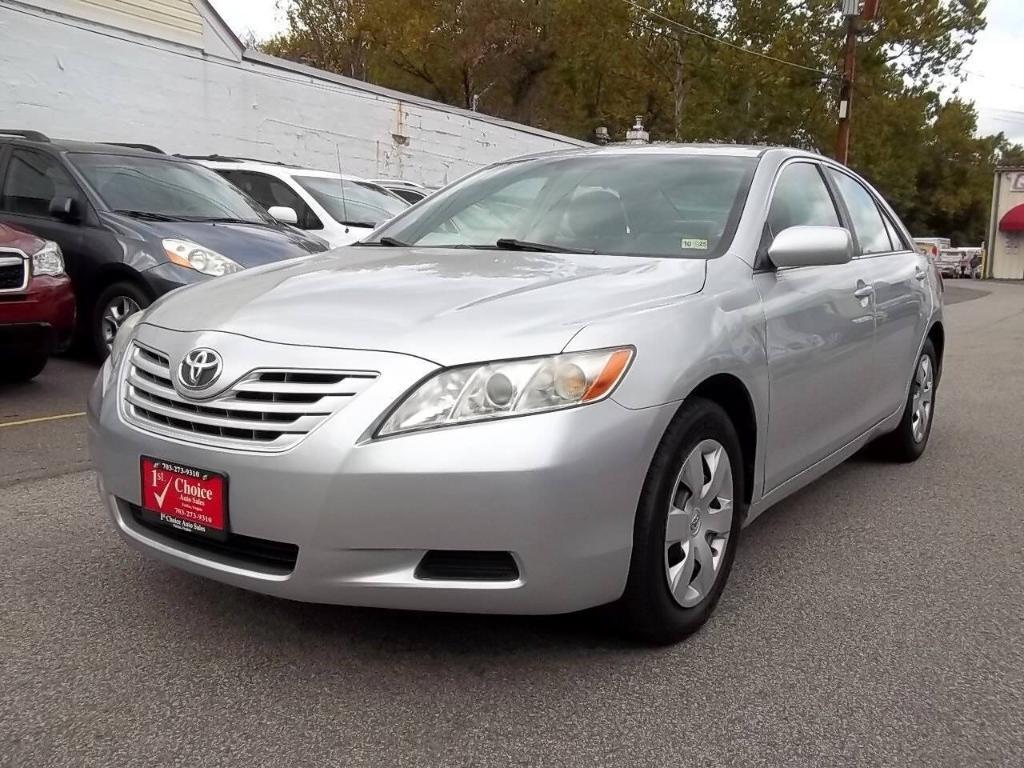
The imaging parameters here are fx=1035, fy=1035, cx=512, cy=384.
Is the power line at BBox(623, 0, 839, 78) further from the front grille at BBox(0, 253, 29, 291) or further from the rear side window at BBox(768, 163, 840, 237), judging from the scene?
the front grille at BBox(0, 253, 29, 291)

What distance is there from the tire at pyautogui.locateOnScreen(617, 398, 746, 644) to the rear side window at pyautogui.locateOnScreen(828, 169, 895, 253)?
79.6 inches

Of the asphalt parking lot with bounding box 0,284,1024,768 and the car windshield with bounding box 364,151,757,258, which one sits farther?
the car windshield with bounding box 364,151,757,258

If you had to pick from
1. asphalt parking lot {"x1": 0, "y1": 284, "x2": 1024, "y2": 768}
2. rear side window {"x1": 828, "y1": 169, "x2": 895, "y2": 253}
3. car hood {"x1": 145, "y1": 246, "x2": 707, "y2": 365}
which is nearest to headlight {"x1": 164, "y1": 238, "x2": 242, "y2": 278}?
asphalt parking lot {"x1": 0, "y1": 284, "x2": 1024, "y2": 768}

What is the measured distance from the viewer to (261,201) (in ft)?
33.8

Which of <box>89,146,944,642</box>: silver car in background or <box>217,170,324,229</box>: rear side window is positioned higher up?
<box>217,170,324,229</box>: rear side window

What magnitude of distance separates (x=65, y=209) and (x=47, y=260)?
1192mm

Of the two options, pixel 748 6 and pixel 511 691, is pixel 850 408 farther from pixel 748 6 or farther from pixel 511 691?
pixel 748 6

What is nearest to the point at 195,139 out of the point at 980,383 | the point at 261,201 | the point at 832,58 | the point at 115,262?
the point at 261,201

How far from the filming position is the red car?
6023mm

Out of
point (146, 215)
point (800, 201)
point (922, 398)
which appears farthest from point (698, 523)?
point (146, 215)

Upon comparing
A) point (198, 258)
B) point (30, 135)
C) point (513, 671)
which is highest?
point (30, 135)

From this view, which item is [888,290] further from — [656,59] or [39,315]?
[656,59]

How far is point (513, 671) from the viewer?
2854 millimetres

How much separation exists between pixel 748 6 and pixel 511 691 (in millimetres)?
38485
